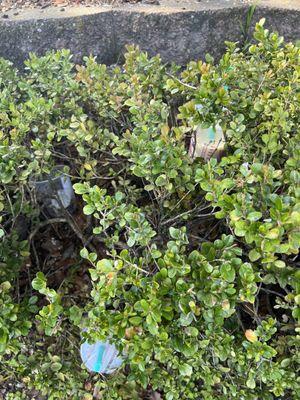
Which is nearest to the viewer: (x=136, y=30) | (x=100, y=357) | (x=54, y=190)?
(x=100, y=357)

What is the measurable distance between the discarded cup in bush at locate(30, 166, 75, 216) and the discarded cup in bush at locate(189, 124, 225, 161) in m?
0.47

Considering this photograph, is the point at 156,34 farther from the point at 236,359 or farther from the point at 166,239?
the point at 236,359

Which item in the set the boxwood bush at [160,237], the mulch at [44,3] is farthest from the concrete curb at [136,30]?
the boxwood bush at [160,237]

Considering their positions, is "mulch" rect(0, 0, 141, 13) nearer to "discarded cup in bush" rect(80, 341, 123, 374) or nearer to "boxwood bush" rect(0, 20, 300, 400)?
"boxwood bush" rect(0, 20, 300, 400)

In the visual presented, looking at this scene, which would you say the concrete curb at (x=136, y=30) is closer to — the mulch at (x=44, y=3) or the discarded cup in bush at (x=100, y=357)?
the mulch at (x=44, y=3)

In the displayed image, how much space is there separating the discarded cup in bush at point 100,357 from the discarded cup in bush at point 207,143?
695mm

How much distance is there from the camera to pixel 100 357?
4.71 feet

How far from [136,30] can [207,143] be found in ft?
3.37

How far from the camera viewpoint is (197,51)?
2.42m

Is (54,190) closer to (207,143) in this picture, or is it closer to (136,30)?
(207,143)

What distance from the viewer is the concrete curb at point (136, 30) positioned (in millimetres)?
2289

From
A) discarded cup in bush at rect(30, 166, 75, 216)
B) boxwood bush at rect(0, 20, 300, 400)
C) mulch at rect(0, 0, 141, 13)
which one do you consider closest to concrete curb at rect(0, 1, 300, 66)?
mulch at rect(0, 0, 141, 13)

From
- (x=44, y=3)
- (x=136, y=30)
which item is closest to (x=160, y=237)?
(x=136, y=30)

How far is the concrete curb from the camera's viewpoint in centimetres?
229
